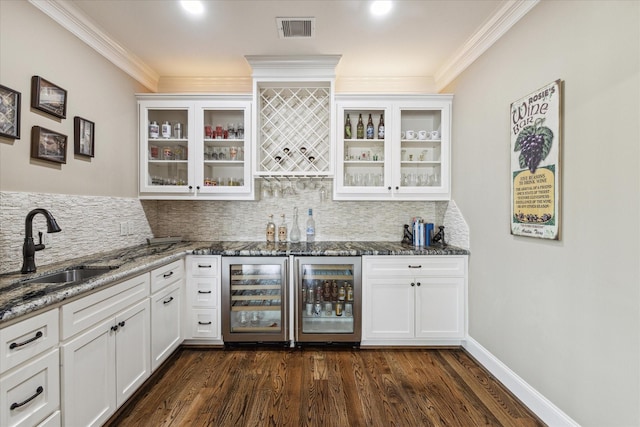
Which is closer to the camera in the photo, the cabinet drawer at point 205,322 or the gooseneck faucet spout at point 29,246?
the gooseneck faucet spout at point 29,246

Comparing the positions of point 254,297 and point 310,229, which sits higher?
point 310,229

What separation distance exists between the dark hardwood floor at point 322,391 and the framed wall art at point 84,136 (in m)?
1.79

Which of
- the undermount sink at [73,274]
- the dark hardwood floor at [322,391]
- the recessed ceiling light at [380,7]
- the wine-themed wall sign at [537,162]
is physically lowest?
the dark hardwood floor at [322,391]

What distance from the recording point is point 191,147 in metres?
2.90

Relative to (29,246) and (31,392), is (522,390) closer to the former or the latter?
(31,392)

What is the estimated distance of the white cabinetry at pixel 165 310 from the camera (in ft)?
6.97

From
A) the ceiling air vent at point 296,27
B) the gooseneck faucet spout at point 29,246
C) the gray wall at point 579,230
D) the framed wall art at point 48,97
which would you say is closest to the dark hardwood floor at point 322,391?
the gray wall at point 579,230

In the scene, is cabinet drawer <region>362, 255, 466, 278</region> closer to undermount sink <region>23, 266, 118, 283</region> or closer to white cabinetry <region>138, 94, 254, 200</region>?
white cabinetry <region>138, 94, 254, 200</region>

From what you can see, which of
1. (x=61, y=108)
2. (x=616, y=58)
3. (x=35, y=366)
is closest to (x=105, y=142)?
(x=61, y=108)

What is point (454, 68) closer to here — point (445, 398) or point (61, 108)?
point (445, 398)

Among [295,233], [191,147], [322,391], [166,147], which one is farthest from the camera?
[295,233]

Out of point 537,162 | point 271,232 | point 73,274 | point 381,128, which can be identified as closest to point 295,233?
point 271,232

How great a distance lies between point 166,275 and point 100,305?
71 centimetres

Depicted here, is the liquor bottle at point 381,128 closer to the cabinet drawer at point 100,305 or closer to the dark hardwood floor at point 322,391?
the dark hardwood floor at point 322,391
